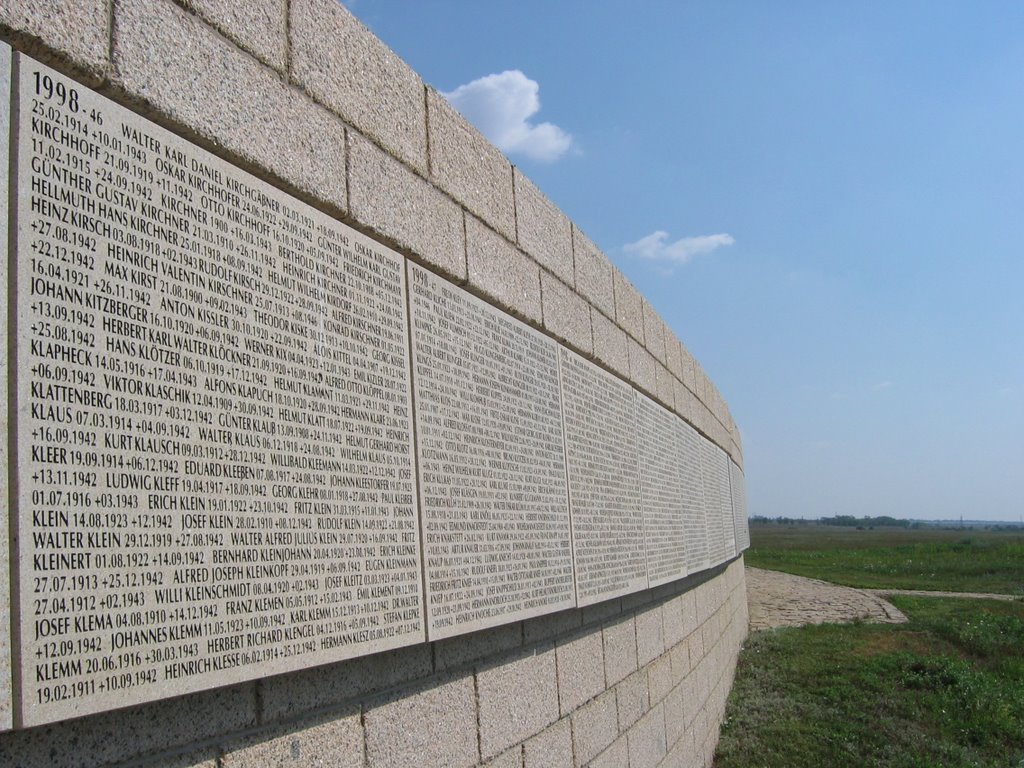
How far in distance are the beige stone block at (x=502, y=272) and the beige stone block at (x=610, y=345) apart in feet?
3.20

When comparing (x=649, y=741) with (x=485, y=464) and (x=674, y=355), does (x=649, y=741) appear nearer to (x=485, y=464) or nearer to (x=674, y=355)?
(x=485, y=464)

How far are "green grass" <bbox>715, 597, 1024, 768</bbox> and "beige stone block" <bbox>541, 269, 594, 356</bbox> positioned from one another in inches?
171

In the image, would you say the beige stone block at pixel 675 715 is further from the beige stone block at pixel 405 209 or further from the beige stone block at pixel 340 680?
the beige stone block at pixel 405 209

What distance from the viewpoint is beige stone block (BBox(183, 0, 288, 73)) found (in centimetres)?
225

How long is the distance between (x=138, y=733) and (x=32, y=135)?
4.01ft

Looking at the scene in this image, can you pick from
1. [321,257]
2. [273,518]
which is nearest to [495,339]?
[321,257]

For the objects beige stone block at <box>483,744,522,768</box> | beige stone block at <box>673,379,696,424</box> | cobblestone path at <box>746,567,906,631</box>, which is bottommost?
cobblestone path at <box>746,567,906,631</box>

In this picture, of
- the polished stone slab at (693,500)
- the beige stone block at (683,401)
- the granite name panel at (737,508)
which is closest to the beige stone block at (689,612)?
the polished stone slab at (693,500)

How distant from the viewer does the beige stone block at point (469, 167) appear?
11.1 feet

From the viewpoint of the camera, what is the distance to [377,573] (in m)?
2.56

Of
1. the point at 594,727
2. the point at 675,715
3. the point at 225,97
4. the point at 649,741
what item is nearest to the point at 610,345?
the point at 594,727

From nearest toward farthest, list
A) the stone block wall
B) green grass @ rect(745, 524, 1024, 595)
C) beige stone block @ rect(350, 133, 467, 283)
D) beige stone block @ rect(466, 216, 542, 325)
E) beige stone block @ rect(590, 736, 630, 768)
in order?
the stone block wall → beige stone block @ rect(350, 133, 467, 283) → beige stone block @ rect(466, 216, 542, 325) → beige stone block @ rect(590, 736, 630, 768) → green grass @ rect(745, 524, 1024, 595)

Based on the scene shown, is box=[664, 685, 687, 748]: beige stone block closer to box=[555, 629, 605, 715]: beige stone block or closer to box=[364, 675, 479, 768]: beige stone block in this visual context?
box=[555, 629, 605, 715]: beige stone block

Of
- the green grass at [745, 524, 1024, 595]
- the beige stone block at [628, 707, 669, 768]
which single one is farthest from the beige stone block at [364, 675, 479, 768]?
the green grass at [745, 524, 1024, 595]
